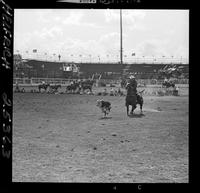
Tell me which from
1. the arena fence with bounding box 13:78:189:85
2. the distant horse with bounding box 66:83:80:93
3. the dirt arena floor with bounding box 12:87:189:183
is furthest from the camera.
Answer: the distant horse with bounding box 66:83:80:93

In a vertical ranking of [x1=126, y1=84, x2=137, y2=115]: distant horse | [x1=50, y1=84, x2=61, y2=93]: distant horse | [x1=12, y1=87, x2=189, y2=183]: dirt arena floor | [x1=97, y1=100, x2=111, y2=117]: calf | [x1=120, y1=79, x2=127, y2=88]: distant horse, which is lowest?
[x1=12, y1=87, x2=189, y2=183]: dirt arena floor

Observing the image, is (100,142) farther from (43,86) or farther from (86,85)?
(43,86)

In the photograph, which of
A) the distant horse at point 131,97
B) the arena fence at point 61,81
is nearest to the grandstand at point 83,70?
the arena fence at point 61,81

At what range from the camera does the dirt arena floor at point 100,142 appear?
4082mm

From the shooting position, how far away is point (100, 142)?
14.3ft

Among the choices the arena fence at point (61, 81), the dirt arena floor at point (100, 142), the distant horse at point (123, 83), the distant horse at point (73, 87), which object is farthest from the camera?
the distant horse at point (73, 87)

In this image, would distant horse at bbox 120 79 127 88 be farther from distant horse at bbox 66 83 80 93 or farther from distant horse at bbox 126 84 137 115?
distant horse at bbox 66 83 80 93

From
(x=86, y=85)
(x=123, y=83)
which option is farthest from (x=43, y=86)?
(x=123, y=83)

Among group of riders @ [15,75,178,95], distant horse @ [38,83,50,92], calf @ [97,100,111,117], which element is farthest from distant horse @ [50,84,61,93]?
calf @ [97,100,111,117]

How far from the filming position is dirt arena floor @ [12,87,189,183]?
4082mm

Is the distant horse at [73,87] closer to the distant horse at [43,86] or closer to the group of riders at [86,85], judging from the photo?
the group of riders at [86,85]

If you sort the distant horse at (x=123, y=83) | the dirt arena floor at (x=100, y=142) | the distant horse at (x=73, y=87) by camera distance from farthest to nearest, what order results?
1. the distant horse at (x=73, y=87)
2. the distant horse at (x=123, y=83)
3. the dirt arena floor at (x=100, y=142)
